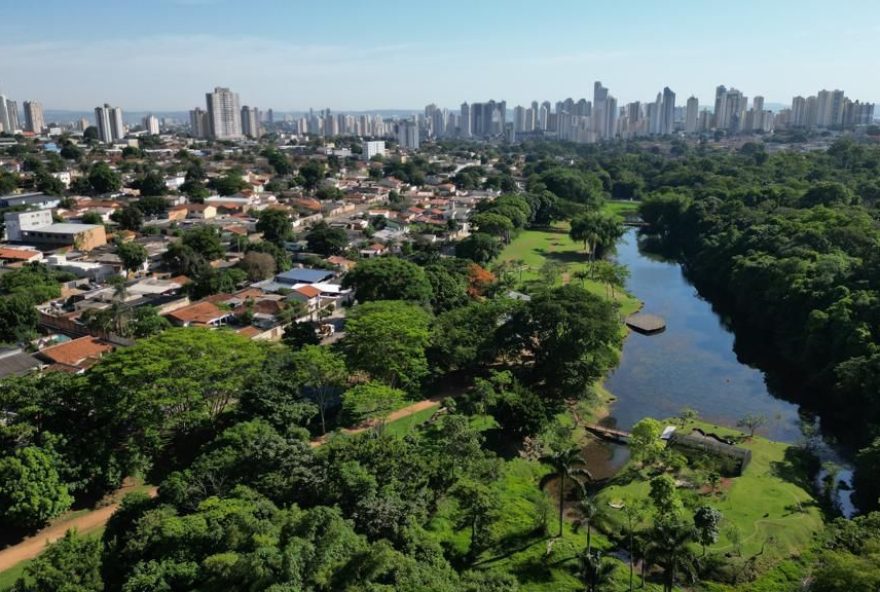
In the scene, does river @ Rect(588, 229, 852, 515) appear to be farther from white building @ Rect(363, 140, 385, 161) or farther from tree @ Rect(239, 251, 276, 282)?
white building @ Rect(363, 140, 385, 161)

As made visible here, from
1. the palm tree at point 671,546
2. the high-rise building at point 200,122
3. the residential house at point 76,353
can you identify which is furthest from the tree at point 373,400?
the high-rise building at point 200,122

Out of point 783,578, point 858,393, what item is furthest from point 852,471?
point 783,578

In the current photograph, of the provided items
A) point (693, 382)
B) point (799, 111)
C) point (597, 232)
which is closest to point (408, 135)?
point (799, 111)

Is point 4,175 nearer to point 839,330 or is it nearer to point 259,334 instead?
point 259,334

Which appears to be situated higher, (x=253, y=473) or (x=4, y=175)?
(x=4, y=175)

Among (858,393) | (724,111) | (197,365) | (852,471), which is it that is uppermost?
(724,111)

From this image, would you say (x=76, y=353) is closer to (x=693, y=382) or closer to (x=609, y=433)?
(x=609, y=433)

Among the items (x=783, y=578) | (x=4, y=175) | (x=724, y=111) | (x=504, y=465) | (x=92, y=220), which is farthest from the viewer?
(x=724, y=111)
